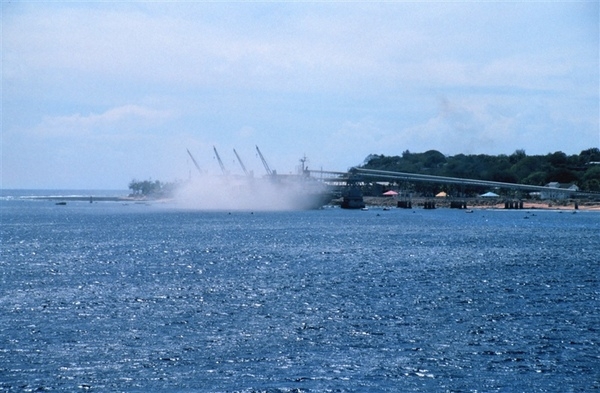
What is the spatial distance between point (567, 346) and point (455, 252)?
52.5 m

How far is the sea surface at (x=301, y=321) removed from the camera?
32.1m

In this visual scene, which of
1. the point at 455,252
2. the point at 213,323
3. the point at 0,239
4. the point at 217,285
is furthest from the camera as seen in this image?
the point at 0,239

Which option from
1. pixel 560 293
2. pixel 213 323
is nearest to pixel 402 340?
pixel 213 323

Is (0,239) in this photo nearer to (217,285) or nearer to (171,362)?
(217,285)

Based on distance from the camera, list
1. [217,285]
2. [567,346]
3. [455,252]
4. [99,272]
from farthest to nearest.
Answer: [455,252]
[99,272]
[217,285]
[567,346]

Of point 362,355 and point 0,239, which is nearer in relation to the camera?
point 362,355

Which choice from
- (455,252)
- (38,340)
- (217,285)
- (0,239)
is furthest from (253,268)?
(0,239)

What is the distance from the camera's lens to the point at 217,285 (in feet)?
198

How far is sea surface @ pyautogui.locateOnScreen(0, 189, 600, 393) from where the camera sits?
32094 millimetres

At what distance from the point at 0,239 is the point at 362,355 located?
94.2m

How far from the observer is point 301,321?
144 ft

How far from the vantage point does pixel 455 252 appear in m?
89.8

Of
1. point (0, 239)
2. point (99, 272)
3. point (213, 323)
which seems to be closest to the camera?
point (213, 323)

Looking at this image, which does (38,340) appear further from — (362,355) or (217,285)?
(217,285)
